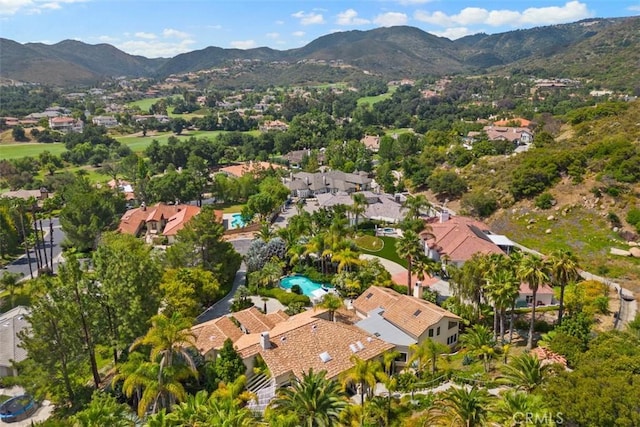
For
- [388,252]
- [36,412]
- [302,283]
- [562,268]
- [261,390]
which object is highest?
[562,268]

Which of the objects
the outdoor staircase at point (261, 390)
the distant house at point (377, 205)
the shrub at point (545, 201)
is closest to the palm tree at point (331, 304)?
the outdoor staircase at point (261, 390)

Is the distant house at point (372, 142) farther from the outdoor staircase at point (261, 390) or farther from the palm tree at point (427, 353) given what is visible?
the outdoor staircase at point (261, 390)

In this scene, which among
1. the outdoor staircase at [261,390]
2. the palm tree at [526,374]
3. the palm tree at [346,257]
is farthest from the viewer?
the palm tree at [346,257]

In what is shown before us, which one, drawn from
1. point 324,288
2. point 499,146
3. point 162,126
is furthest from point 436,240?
point 162,126

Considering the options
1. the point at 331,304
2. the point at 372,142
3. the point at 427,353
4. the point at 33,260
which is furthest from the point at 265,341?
the point at 372,142

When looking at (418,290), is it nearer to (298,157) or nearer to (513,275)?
(513,275)

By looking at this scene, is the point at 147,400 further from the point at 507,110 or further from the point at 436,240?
the point at 507,110
